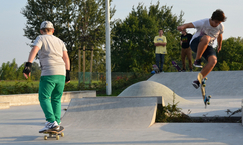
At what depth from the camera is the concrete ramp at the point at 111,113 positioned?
523cm

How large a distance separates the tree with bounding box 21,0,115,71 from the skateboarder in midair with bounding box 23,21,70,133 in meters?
24.2

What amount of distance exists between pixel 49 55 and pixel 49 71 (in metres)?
0.26

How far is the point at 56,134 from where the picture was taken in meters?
4.16

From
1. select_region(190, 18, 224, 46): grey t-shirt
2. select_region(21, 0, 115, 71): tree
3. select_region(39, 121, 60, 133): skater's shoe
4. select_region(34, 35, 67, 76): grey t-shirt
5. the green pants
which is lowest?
select_region(39, 121, 60, 133): skater's shoe

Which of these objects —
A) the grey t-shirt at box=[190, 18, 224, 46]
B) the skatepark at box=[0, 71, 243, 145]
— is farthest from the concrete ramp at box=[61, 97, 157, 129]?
the grey t-shirt at box=[190, 18, 224, 46]

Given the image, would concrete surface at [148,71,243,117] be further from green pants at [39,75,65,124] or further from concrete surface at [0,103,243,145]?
green pants at [39,75,65,124]

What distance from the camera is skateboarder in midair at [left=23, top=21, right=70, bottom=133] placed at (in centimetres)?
410

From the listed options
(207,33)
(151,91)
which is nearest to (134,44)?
(151,91)

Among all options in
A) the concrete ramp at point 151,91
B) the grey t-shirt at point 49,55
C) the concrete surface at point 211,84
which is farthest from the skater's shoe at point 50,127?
the concrete surface at point 211,84

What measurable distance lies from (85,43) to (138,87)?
64.1 feet

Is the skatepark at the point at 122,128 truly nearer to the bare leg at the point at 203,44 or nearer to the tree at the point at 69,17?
the bare leg at the point at 203,44

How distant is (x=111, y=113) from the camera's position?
18.5 ft

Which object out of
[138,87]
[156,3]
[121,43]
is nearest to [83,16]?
[121,43]

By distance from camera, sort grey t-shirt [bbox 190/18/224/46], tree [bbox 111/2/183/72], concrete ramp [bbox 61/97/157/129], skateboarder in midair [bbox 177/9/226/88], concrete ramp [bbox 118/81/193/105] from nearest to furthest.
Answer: concrete ramp [bbox 61/97/157/129] < skateboarder in midair [bbox 177/9/226/88] < grey t-shirt [bbox 190/18/224/46] < concrete ramp [bbox 118/81/193/105] < tree [bbox 111/2/183/72]
